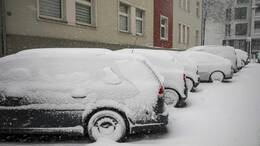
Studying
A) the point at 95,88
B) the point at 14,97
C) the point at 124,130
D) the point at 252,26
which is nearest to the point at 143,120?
the point at 124,130

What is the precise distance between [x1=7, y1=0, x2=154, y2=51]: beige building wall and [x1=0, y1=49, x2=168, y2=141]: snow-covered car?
3819 millimetres

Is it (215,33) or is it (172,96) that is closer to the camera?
(172,96)

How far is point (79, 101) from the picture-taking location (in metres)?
4.94

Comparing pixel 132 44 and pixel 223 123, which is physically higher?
pixel 132 44

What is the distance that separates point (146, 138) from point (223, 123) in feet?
6.18

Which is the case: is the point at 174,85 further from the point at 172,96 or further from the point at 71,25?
the point at 71,25

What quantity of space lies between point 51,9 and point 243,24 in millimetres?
53984

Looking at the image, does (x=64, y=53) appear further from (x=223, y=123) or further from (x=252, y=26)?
(x=252, y=26)

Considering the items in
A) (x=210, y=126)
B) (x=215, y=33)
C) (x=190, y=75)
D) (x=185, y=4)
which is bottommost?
(x=210, y=126)

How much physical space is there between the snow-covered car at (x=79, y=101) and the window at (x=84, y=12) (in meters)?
6.62

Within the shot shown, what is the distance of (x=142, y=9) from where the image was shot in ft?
56.2

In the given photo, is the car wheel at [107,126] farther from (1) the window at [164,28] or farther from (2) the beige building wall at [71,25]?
(1) the window at [164,28]

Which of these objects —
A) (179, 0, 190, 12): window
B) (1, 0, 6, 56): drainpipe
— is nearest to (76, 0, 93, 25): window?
(1, 0, 6, 56): drainpipe

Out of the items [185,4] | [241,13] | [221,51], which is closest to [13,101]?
[221,51]
